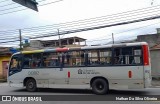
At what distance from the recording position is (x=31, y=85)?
18.6 m

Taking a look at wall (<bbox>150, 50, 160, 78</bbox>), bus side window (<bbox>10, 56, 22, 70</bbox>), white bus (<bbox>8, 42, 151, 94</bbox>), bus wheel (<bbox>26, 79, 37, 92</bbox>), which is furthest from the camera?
wall (<bbox>150, 50, 160, 78</bbox>)

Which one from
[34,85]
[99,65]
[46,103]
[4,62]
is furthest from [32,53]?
[4,62]

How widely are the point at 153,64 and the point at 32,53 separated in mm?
13770

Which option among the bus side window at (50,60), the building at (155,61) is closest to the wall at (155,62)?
the building at (155,61)

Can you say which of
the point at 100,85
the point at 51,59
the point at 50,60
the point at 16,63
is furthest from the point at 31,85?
the point at 100,85

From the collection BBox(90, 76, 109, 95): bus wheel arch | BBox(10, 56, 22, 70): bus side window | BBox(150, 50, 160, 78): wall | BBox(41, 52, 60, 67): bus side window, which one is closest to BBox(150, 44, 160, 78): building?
BBox(150, 50, 160, 78): wall

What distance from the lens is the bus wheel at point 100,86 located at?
15953mm

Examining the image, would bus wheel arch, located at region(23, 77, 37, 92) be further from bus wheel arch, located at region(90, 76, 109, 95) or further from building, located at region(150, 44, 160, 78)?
building, located at region(150, 44, 160, 78)

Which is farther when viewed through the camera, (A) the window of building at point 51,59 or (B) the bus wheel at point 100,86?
(A) the window of building at point 51,59

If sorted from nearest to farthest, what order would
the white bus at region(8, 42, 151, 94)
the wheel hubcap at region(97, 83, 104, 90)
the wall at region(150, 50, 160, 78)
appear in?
the white bus at region(8, 42, 151, 94) → the wheel hubcap at region(97, 83, 104, 90) → the wall at region(150, 50, 160, 78)

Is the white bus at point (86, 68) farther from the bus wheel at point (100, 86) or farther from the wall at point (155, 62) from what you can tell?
the wall at point (155, 62)

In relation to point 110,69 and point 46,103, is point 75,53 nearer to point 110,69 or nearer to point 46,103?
point 110,69

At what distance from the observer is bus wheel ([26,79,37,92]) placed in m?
18.5

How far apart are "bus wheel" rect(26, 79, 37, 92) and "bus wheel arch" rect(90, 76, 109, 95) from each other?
4.05 m
